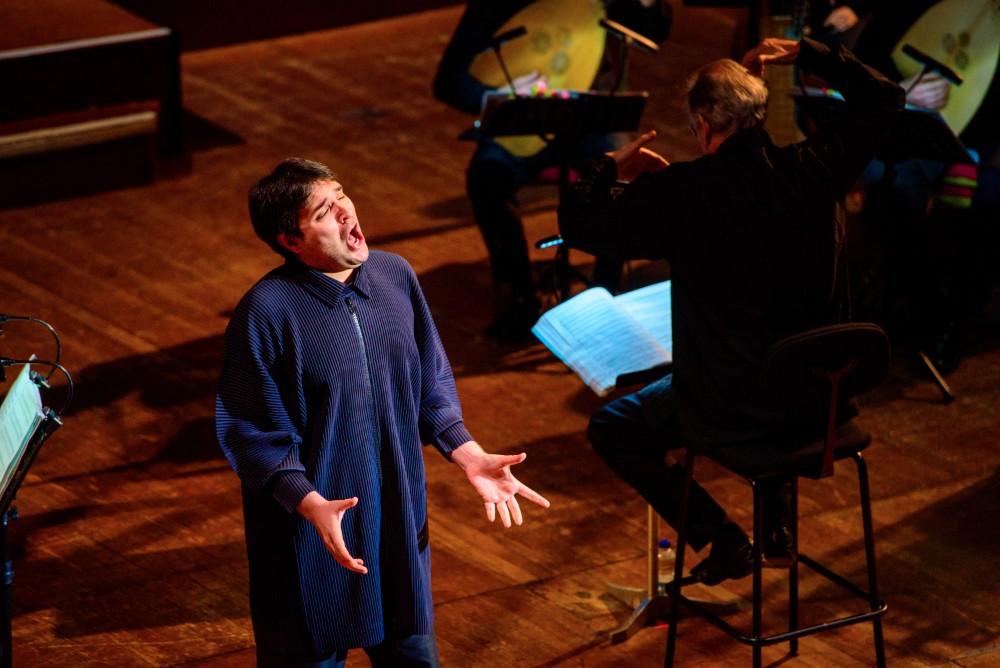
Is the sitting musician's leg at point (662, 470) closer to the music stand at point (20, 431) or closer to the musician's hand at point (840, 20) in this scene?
the music stand at point (20, 431)

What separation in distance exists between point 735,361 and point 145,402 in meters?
2.41

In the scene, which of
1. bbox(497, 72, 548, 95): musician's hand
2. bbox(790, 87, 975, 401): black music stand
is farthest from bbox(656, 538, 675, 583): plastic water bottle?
bbox(497, 72, 548, 95): musician's hand

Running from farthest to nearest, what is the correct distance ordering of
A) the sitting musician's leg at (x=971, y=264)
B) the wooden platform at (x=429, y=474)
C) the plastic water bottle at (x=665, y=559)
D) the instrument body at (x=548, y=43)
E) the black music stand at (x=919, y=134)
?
the instrument body at (x=548, y=43), the sitting musician's leg at (x=971, y=264), the black music stand at (x=919, y=134), the plastic water bottle at (x=665, y=559), the wooden platform at (x=429, y=474)

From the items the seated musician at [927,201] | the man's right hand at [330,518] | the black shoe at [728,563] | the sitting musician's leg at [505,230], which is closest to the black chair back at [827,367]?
the black shoe at [728,563]

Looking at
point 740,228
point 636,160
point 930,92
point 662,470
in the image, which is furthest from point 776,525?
point 930,92

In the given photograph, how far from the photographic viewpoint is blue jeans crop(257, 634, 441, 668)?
264cm

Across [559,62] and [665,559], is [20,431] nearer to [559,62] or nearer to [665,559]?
[665,559]

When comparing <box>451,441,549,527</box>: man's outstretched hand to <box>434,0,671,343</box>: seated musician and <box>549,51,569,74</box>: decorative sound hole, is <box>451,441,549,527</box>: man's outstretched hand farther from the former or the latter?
<box>549,51,569,74</box>: decorative sound hole

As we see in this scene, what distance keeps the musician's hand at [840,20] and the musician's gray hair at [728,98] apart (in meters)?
2.71

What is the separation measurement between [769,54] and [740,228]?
0.54 m

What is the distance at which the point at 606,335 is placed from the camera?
3354 mm

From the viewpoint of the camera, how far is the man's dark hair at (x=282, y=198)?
2.52 m

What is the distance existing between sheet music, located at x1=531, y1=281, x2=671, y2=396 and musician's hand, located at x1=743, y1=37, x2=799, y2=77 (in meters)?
0.66

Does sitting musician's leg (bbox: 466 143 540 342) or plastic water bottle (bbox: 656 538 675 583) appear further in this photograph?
sitting musician's leg (bbox: 466 143 540 342)
